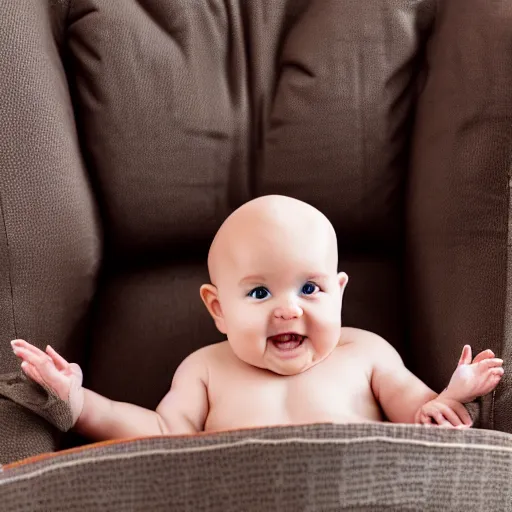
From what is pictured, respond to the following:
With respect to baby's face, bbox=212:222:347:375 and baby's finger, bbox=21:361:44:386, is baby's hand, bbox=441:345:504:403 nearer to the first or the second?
baby's face, bbox=212:222:347:375

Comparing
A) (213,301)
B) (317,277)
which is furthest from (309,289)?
(213,301)

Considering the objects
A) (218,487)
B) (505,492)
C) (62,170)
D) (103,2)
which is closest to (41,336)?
(62,170)

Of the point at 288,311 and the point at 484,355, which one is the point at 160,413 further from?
the point at 484,355

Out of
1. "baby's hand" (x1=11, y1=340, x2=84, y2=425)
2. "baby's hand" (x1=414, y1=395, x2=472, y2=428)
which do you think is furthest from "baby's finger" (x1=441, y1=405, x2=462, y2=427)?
"baby's hand" (x1=11, y1=340, x2=84, y2=425)

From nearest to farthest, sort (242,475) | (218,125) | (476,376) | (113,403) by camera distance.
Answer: (242,475) < (476,376) < (113,403) < (218,125)

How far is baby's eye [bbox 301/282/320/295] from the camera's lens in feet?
3.61

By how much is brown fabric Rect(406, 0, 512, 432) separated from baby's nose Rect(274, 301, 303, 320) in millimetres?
243

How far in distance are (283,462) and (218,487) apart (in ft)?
0.25

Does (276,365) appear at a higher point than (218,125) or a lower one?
lower

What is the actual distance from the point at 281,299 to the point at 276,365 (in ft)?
0.32

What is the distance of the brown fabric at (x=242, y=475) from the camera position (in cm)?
87

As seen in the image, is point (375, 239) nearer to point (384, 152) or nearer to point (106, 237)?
point (384, 152)

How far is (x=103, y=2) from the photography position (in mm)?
1260

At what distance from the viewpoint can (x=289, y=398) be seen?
3.66ft
